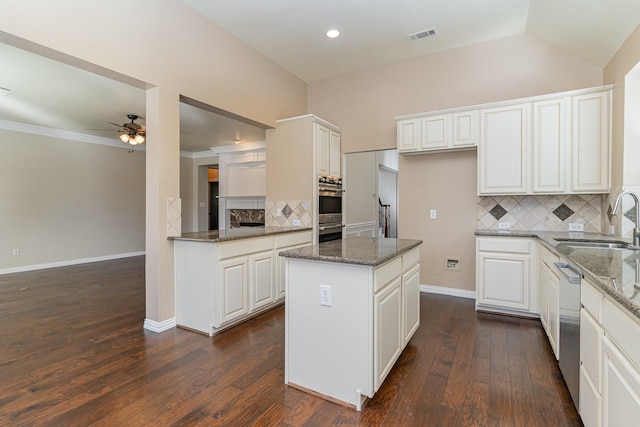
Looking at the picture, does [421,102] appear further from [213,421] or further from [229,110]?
[213,421]

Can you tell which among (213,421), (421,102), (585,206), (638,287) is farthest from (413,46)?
(213,421)

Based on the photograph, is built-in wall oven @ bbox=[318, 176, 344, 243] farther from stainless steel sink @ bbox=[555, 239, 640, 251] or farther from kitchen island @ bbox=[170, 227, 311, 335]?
stainless steel sink @ bbox=[555, 239, 640, 251]

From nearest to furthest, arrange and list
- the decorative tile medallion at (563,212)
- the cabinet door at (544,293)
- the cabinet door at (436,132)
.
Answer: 1. the cabinet door at (544,293)
2. the decorative tile medallion at (563,212)
3. the cabinet door at (436,132)

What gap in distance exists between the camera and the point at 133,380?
2.12 metres

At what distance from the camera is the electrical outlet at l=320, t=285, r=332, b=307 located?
194 cm

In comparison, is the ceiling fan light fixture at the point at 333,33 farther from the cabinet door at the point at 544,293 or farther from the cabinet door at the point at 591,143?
the cabinet door at the point at 544,293

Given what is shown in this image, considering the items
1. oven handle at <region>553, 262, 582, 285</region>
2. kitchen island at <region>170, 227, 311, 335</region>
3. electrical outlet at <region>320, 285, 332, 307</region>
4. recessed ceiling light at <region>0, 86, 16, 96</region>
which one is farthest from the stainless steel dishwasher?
recessed ceiling light at <region>0, 86, 16, 96</region>

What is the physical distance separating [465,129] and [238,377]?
11.2ft

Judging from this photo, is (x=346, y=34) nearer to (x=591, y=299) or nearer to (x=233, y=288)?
(x=233, y=288)

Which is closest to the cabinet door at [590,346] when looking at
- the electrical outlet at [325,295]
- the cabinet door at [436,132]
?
the electrical outlet at [325,295]

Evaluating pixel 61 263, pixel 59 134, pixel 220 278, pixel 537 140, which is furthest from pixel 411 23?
pixel 61 263

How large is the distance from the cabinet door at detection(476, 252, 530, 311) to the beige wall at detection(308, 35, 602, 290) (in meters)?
0.62

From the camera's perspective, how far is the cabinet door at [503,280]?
326 cm

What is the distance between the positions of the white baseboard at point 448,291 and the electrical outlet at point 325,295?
278 centimetres
